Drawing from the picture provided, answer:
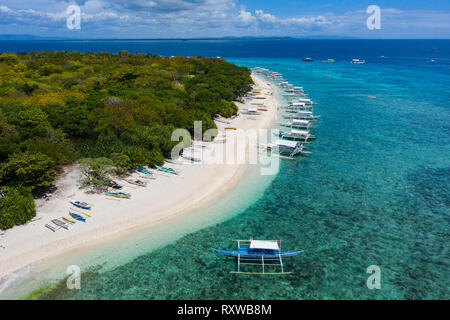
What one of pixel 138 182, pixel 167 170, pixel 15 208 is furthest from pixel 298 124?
pixel 15 208

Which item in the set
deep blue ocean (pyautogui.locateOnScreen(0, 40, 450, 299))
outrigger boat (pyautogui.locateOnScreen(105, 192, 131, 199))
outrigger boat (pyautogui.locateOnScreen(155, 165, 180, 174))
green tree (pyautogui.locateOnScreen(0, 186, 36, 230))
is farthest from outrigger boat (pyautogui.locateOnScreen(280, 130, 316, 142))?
green tree (pyautogui.locateOnScreen(0, 186, 36, 230))

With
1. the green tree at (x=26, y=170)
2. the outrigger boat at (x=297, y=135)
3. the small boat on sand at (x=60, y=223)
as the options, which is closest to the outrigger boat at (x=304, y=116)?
the outrigger boat at (x=297, y=135)

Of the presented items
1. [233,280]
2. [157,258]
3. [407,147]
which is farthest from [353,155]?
[157,258]

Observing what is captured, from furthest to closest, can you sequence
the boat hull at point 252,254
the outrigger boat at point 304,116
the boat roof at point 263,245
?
the outrigger boat at point 304,116 → the boat hull at point 252,254 → the boat roof at point 263,245

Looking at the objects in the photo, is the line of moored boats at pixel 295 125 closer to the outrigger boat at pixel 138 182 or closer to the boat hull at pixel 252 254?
the boat hull at pixel 252 254
